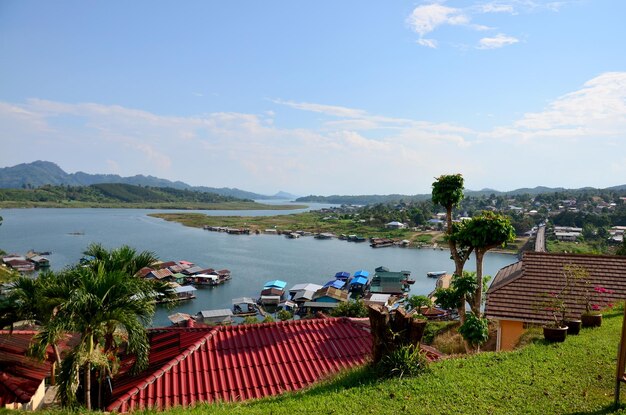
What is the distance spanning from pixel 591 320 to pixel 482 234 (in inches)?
156

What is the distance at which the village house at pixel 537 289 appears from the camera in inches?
363

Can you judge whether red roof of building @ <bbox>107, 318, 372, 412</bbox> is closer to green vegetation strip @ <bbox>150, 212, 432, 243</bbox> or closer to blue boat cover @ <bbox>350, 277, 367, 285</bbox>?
blue boat cover @ <bbox>350, 277, 367, 285</bbox>

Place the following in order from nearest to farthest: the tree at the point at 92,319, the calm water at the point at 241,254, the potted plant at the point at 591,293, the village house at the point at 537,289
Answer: the tree at the point at 92,319
the potted plant at the point at 591,293
the village house at the point at 537,289
the calm water at the point at 241,254

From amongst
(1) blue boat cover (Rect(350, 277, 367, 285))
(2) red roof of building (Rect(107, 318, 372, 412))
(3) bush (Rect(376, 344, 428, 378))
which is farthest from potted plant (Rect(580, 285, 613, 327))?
(1) blue boat cover (Rect(350, 277, 367, 285))

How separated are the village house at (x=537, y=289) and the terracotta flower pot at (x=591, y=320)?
4.29ft

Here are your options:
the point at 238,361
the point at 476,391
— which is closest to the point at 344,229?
the point at 238,361

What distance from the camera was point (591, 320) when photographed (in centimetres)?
742

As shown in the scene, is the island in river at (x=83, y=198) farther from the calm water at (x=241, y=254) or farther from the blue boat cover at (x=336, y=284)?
the blue boat cover at (x=336, y=284)

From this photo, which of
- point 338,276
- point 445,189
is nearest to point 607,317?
point 445,189

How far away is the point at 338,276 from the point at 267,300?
10669mm

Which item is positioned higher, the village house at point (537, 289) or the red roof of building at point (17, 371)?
the village house at point (537, 289)

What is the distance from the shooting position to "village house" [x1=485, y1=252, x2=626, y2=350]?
921cm

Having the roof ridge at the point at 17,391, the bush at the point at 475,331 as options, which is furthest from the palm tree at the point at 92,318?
the bush at the point at 475,331

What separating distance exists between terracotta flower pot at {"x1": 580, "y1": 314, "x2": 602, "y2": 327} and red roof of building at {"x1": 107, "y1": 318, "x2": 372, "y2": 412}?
384 centimetres
